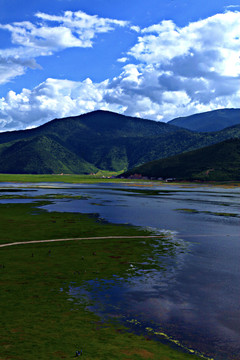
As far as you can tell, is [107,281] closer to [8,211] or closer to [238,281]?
[238,281]

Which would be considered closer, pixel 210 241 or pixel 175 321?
pixel 175 321

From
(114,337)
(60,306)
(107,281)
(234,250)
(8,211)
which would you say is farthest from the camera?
(8,211)

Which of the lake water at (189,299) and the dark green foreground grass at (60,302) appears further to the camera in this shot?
the lake water at (189,299)

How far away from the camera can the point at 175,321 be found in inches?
631

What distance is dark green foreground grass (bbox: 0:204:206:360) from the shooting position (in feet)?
42.4

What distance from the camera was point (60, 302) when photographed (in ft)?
58.6

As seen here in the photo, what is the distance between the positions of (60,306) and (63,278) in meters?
5.06

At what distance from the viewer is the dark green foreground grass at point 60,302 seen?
42.4ft

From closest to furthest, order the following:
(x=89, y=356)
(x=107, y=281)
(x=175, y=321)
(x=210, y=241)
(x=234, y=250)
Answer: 1. (x=89, y=356)
2. (x=175, y=321)
3. (x=107, y=281)
4. (x=234, y=250)
5. (x=210, y=241)

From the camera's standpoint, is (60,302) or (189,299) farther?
(189,299)

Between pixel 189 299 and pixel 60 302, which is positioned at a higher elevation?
pixel 60 302

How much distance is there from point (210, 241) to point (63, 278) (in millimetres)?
19035

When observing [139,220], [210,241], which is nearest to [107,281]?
[210,241]

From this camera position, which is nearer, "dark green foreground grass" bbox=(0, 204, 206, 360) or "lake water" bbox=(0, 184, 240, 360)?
"dark green foreground grass" bbox=(0, 204, 206, 360)
